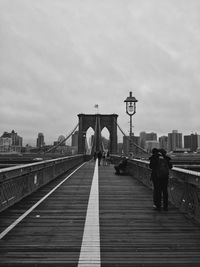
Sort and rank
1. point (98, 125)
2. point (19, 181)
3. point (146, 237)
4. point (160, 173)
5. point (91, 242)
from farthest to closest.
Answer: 1. point (98, 125)
2. point (19, 181)
3. point (160, 173)
4. point (146, 237)
5. point (91, 242)

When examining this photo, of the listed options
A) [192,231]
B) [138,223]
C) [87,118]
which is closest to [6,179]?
[138,223]

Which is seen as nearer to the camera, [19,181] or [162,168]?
[162,168]

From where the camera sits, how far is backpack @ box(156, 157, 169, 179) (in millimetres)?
7703

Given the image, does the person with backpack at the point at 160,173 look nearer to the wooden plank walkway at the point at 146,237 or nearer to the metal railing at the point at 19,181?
the wooden plank walkway at the point at 146,237

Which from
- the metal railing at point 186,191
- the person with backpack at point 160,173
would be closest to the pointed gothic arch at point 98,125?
the metal railing at point 186,191

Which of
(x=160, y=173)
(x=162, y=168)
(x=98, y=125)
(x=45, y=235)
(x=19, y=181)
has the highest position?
(x=98, y=125)

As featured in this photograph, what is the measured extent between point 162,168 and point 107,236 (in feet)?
9.32

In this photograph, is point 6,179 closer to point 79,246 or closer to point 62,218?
point 62,218

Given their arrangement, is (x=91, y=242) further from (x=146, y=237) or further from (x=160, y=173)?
(x=160, y=173)

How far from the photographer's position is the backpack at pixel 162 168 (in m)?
7.70

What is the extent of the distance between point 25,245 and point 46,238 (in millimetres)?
488

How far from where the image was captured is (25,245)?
500cm

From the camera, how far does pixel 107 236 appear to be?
217 inches

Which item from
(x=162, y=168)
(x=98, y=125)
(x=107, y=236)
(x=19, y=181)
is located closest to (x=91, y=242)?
(x=107, y=236)
